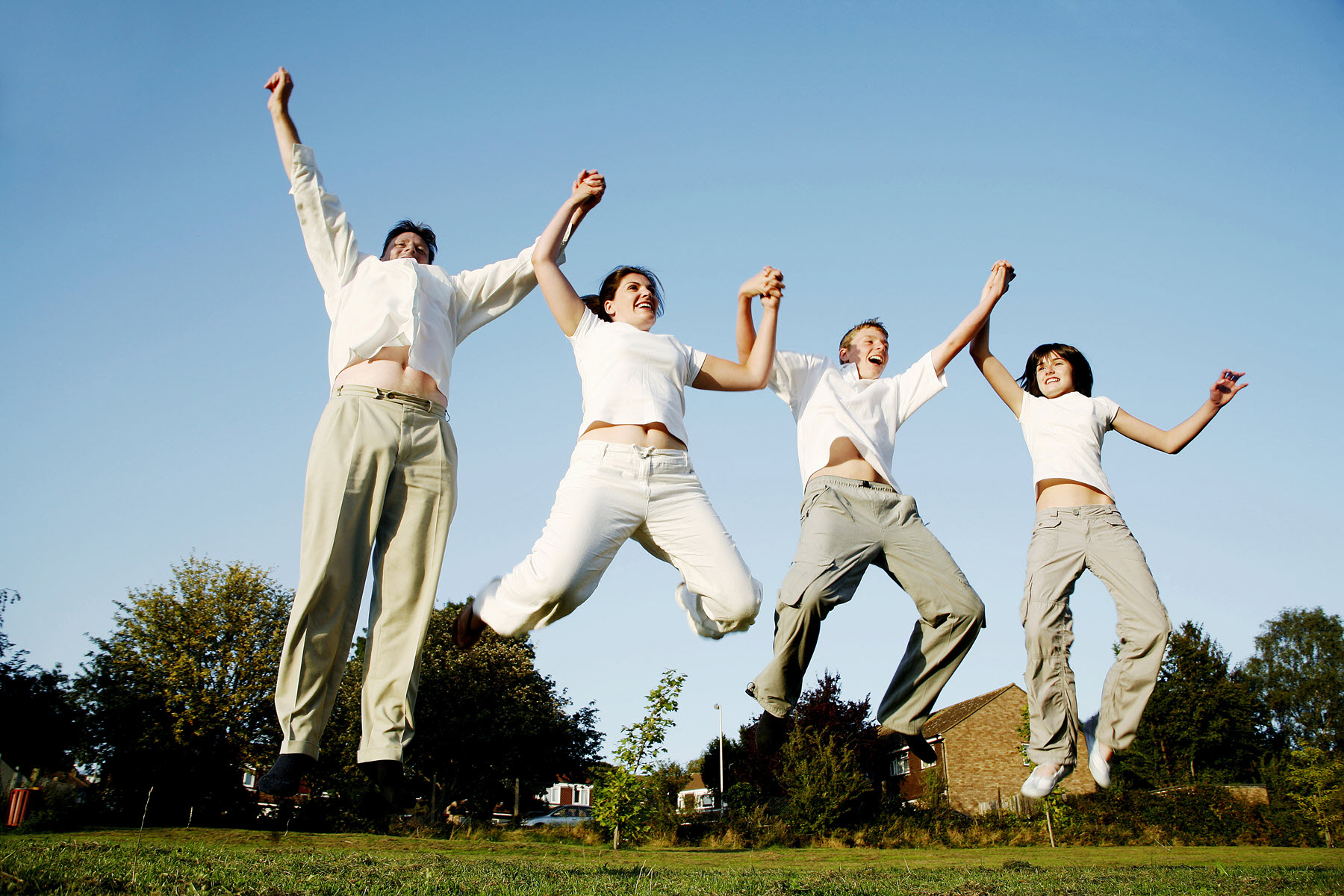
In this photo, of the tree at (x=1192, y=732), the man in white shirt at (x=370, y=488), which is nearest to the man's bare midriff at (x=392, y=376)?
the man in white shirt at (x=370, y=488)

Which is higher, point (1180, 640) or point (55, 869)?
point (1180, 640)

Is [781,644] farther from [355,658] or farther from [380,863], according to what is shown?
[355,658]

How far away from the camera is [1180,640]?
118ft

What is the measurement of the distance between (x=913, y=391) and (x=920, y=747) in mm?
2407

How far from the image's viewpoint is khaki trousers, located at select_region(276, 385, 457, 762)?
4.29 m

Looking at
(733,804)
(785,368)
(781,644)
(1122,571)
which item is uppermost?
(785,368)

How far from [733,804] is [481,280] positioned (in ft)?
84.1

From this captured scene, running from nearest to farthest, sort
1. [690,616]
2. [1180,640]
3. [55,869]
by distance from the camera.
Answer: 1. [55,869]
2. [690,616]
3. [1180,640]

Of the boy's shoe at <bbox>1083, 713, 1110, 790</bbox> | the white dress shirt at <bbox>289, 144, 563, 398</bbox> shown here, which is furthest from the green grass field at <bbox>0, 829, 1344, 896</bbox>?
the white dress shirt at <bbox>289, 144, 563, 398</bbox>

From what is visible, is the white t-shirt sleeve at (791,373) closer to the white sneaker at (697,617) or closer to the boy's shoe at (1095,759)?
the white sneaker at (697,617)

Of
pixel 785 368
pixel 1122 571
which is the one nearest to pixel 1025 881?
pixel 1122 571

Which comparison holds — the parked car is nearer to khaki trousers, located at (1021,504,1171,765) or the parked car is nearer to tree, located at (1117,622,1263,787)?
tree, located at (1117,622,1263,787)

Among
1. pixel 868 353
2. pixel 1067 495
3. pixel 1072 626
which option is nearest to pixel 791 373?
pixel 868 353

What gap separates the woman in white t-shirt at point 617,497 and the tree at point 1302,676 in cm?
5060
